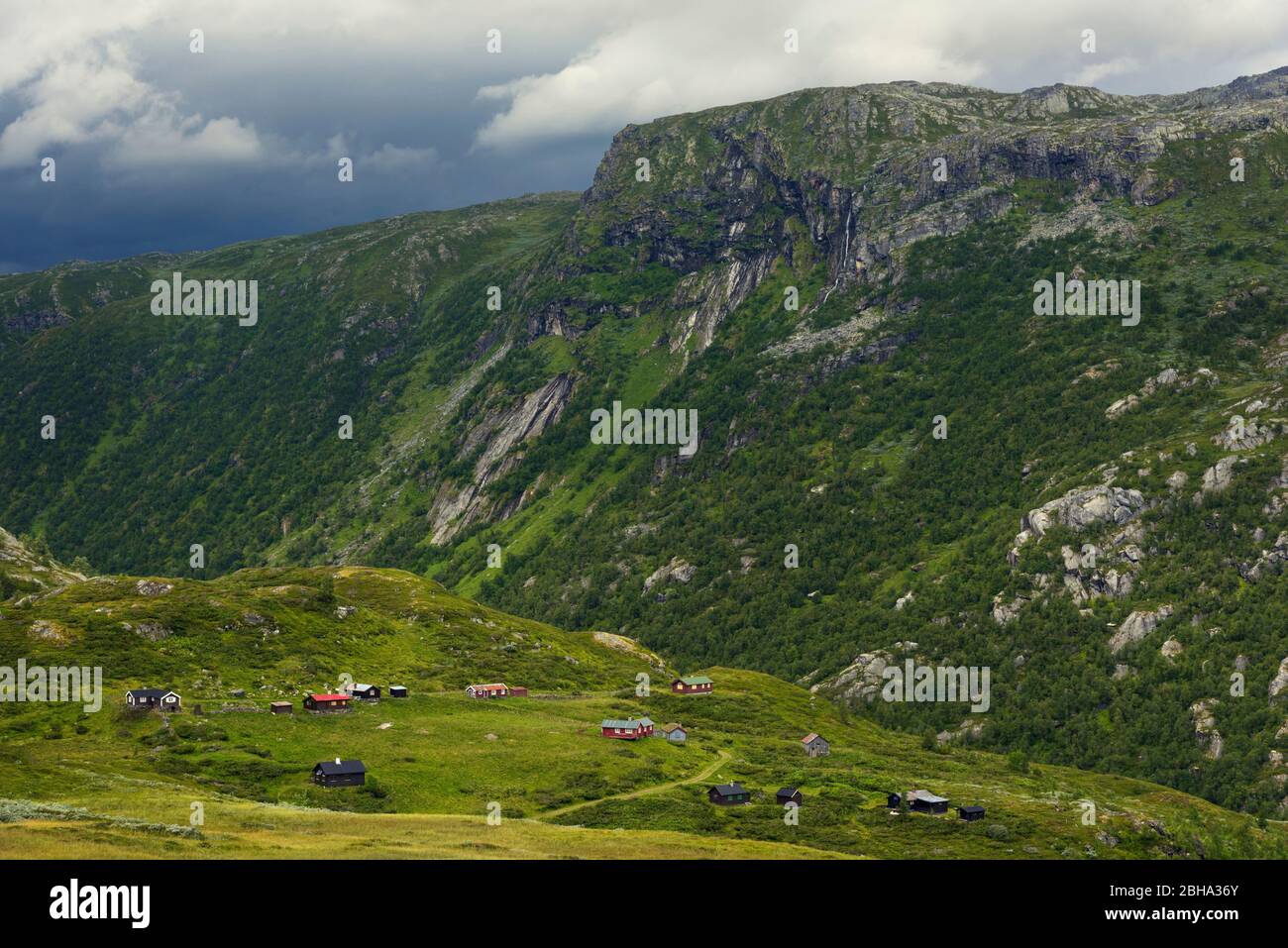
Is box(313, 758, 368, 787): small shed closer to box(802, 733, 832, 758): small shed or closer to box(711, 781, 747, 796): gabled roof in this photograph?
box(711, 781, 747, 796): gabled roof

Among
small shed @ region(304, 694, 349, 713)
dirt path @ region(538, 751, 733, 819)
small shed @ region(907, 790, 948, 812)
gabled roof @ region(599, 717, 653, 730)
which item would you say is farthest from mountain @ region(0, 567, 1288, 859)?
gabled roof @ region(599, 717, 653, 730)

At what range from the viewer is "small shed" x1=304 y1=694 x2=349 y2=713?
163250 millimetres

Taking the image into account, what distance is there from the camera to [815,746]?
7018 inches

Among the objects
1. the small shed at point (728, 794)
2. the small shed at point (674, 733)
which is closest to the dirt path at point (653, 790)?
the small shed at point (728, 794)

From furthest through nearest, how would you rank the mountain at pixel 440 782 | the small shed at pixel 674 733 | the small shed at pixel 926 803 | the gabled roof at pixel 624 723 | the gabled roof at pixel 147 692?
the small shed at pixel 674 733 < the gabled roof at pixel 624 723 < the gabled roof at pixel 147 692 < the small shed at pixel 926 803 < the mountain at pixel 440 782

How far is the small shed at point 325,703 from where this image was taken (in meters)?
163

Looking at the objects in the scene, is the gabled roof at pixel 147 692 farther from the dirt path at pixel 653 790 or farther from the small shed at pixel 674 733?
the small shed at pixel 674 733

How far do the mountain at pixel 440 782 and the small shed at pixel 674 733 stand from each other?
1.86 m

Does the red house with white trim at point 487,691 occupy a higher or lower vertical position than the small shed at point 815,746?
higher

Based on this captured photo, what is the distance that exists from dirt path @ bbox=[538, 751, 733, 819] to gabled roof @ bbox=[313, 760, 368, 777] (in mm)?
20869
